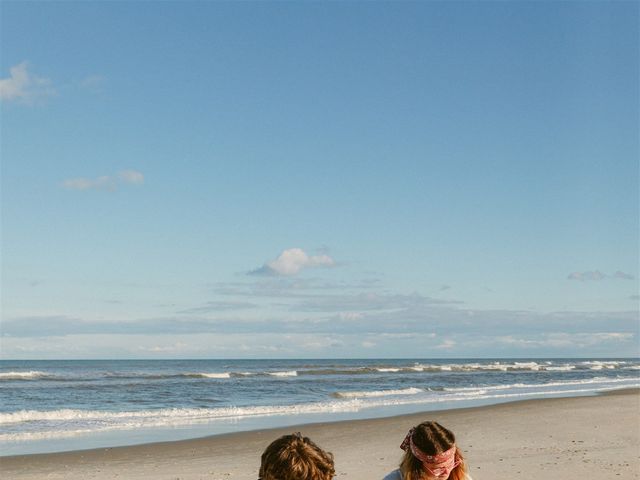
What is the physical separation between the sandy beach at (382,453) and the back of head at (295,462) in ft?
28.0

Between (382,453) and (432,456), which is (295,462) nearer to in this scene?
(432,456)

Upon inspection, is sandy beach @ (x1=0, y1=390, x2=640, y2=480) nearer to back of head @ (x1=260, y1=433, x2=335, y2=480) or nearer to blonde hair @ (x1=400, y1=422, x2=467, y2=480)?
blonde hair @ (x1=400, y1=422, x2=467, y2=480)

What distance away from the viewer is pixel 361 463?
40.8 ft

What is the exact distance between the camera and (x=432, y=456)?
12.4 feet

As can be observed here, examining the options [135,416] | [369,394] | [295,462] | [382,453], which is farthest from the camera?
[369,394]

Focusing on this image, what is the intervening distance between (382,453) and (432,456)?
401 inches

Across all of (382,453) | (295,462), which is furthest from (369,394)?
(295,462)

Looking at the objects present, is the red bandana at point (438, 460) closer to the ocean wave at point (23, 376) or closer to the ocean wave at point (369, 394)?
the ocean wave at point (369, 394)

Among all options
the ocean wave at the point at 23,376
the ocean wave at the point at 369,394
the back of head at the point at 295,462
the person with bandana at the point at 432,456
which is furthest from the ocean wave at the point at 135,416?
the ocean wave at the point at 23,376

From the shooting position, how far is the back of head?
2715 millimetres

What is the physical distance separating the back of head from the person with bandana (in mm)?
1085

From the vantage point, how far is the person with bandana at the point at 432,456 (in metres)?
3.74

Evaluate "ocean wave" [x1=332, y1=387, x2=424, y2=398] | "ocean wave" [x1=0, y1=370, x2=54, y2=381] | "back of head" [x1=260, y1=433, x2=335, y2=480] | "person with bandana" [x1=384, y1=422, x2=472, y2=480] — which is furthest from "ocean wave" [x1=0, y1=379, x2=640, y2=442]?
"ocean wave" [x1=0, y1=370, x2=54, y2=381]

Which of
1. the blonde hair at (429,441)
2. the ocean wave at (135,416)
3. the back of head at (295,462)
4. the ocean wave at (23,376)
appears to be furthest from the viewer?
the ocean wave at (23,376)
